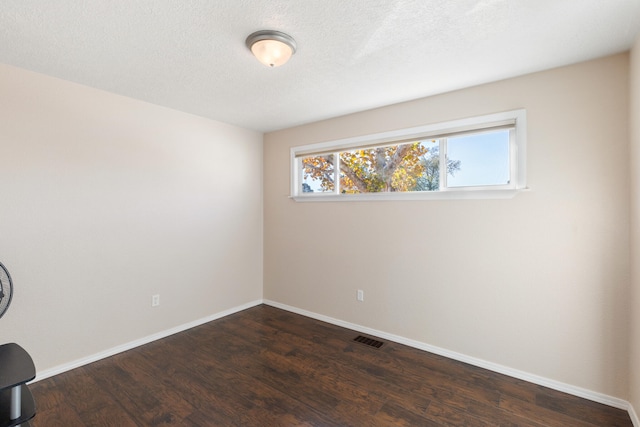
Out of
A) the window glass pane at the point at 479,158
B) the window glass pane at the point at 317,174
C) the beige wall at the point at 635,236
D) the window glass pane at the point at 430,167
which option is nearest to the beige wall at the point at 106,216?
the window glass pane at the point at 317,174

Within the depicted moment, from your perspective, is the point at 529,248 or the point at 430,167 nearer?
the point at 529,248

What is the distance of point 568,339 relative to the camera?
219 cm

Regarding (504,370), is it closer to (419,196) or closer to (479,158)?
(419,196)

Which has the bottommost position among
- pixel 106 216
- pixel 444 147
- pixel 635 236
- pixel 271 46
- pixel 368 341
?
pixel 368 341

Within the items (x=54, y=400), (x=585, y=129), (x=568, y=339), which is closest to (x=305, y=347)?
(x=54, y=400)

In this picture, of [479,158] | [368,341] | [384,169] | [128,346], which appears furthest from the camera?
[384,169]

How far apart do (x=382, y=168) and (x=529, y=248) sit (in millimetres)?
1507

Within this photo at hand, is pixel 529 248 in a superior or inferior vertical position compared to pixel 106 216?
inferior

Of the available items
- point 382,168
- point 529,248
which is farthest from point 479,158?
point 382,168

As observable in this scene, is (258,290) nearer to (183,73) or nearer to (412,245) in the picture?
(412,245)

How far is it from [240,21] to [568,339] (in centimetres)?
307

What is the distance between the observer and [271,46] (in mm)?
1836

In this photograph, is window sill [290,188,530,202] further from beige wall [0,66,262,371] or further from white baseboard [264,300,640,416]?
white baseboard [264,300,640,416]

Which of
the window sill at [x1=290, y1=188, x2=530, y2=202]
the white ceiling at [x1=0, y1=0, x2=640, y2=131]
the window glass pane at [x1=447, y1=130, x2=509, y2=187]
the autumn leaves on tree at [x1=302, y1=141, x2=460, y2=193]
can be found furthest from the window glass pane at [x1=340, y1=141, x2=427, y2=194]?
the white ceiling at [x1=0, y1=0, x2=640, y2=131]
